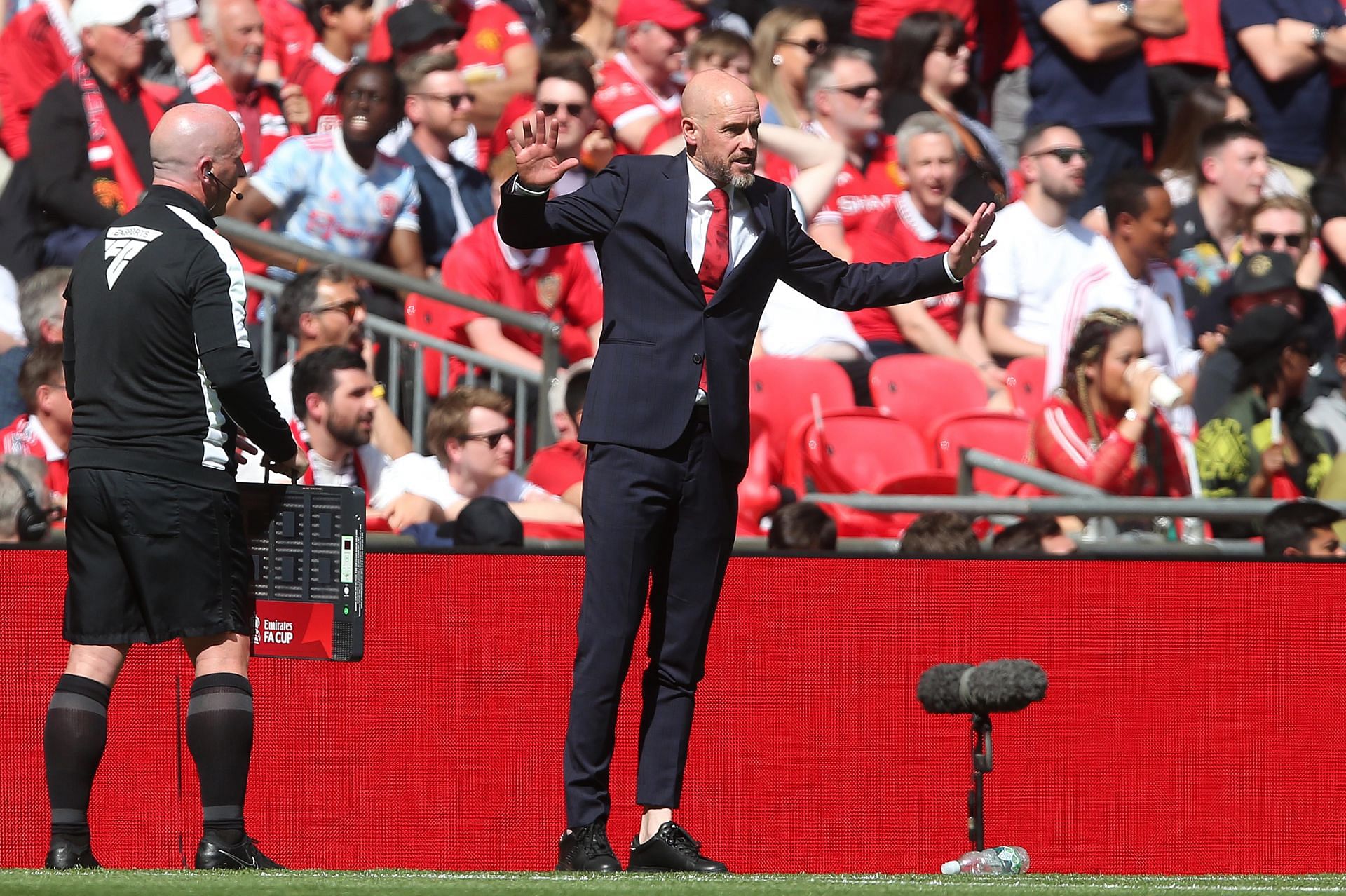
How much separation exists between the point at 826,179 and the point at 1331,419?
108 inches

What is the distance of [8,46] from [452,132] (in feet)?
6.99

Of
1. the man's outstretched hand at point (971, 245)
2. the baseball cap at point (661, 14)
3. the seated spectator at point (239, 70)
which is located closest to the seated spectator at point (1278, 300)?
the baseball cap at point (661, 14)

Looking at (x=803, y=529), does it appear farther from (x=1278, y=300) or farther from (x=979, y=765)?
(x=1278, y=300)

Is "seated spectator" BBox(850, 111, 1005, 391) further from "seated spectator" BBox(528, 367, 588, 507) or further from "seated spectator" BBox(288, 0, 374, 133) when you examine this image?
"seated spectator" BBox(288, 0, 374, 133)

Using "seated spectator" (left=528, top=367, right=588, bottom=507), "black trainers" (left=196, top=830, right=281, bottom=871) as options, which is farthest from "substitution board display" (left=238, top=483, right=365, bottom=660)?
"seated spectator" (left=528, top=367, right=588, bottom=507)

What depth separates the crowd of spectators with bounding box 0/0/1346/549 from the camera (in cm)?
838

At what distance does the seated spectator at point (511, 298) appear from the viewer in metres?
8.71

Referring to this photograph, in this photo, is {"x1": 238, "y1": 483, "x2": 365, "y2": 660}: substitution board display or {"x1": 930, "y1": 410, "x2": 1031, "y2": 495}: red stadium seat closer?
{"x1": 238, "y1": 483, "x2": 365, "y2": 660}: substitution board display

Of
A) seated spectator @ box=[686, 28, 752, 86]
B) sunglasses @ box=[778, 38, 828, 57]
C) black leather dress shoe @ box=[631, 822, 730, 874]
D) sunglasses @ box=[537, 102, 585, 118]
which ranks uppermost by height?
sunglasses @ box=[778, 38, 828, 57]

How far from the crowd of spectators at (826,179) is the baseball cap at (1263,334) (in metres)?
0.02

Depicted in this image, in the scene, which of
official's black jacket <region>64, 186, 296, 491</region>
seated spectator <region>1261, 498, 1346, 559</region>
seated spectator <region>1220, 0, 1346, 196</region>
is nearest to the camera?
official's black jacket <region>64, 186, 296, 491</region>

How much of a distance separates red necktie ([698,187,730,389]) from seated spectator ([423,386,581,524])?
2.84m

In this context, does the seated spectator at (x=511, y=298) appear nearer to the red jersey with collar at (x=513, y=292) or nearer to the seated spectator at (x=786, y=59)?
the red jersey with collar at (x=513, y=292)

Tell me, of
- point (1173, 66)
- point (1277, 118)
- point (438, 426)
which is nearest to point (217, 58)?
point (438, 426)
